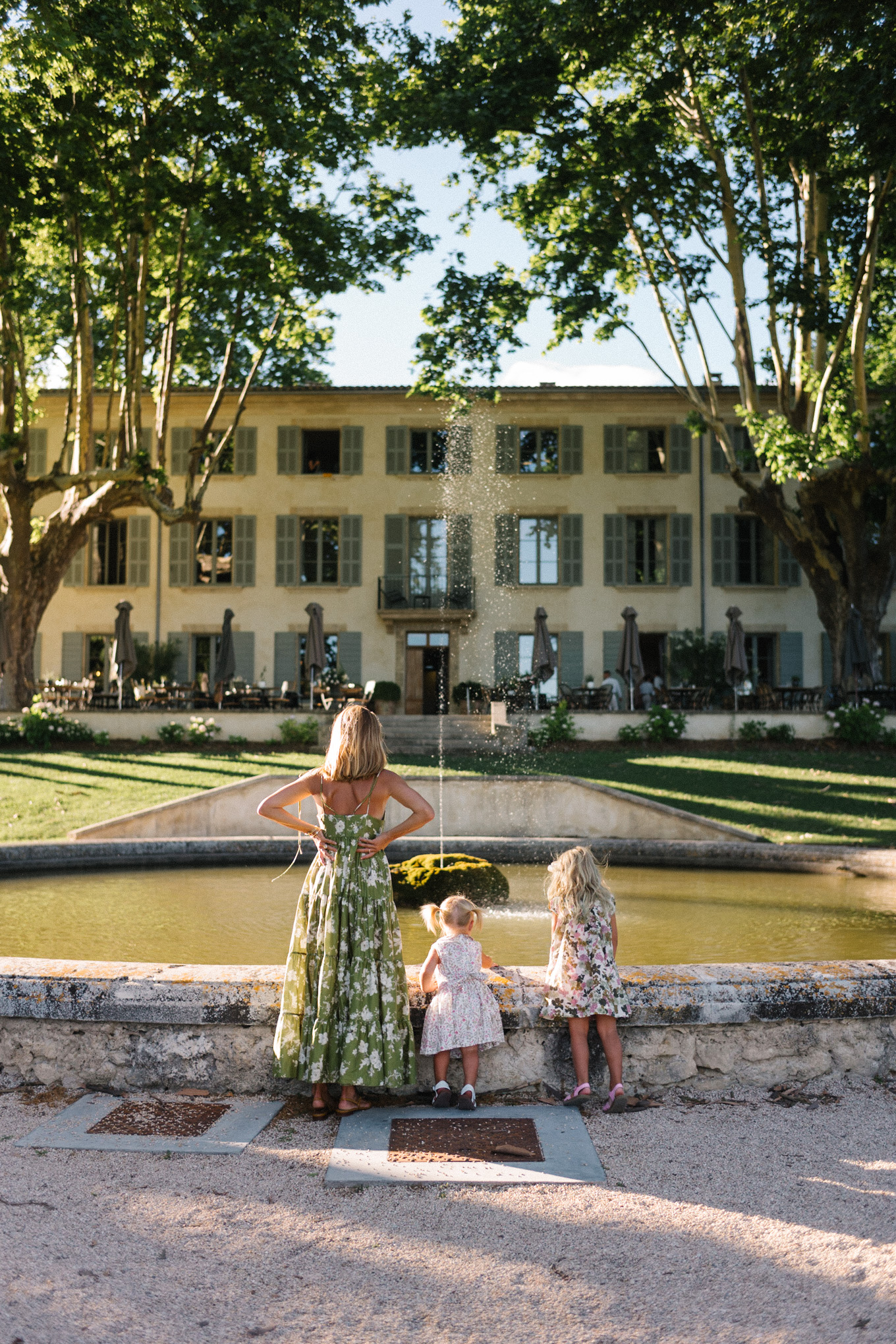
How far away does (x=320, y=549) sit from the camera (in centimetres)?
2431

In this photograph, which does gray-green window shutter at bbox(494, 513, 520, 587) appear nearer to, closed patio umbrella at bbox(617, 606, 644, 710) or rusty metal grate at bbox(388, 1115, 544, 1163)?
closed patio umbrella at bbox(617, 606, 644, 710)

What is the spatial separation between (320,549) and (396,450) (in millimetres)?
3004

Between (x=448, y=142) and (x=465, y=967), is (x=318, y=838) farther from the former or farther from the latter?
A: (x=448, y=142)

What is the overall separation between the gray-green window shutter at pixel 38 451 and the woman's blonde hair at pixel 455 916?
23748mm

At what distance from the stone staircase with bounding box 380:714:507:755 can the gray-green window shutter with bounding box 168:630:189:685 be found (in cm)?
714

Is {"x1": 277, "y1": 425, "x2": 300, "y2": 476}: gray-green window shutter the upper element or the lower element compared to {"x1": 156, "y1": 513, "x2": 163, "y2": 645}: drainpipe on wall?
upper

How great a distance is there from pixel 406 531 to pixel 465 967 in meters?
21.5

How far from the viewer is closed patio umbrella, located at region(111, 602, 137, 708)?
714 inches

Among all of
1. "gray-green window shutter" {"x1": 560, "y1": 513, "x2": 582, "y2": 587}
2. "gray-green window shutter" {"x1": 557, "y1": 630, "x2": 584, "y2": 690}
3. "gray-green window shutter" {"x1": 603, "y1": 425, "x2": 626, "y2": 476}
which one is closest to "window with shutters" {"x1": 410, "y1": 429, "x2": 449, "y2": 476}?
"gray-green window shutter" {"x1": 560, "y1": 513, "x2": 582, "y2": 587}

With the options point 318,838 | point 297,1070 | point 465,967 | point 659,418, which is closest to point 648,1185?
point 465,967

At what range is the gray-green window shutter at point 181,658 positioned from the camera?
77.8ft

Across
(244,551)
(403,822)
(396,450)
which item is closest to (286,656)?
(244,551)

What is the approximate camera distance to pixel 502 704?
17.6 m

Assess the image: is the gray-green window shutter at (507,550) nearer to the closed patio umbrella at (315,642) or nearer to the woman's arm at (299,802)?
the closed patio umbrella at (315,642)
